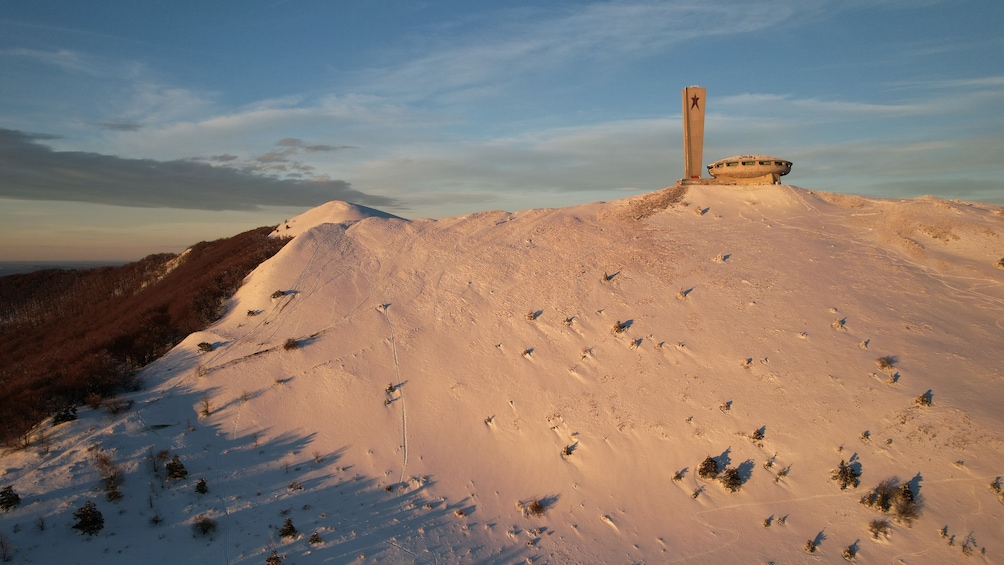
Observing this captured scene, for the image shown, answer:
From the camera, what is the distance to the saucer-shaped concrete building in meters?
27.3

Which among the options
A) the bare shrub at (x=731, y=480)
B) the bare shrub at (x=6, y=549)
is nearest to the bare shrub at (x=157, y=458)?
the bare shrub at (x=6, y=549)

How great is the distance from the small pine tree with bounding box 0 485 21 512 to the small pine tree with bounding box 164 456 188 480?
8.82 feet

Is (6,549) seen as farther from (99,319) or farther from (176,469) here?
(99,319)

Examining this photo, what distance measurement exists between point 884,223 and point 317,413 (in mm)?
25771

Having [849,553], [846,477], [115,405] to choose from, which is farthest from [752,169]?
[115,405]

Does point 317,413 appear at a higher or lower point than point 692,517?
higher

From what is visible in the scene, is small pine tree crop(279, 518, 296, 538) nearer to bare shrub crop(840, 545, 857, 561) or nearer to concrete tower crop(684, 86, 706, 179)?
bare shrub crop(840, 545, 857, 561)

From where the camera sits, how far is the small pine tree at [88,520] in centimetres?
1027

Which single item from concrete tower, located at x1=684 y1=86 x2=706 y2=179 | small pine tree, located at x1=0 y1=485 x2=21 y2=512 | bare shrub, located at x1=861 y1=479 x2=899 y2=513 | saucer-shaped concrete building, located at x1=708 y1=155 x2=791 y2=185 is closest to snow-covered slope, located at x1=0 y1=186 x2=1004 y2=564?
bare shrub, located at x1=861 y1=479 x2=899 y2=513

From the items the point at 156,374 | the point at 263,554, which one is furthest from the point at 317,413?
the point at 156,374

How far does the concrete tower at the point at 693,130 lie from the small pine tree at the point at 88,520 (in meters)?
29.0

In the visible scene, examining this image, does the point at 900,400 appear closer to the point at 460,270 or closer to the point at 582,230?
the point at 582,230

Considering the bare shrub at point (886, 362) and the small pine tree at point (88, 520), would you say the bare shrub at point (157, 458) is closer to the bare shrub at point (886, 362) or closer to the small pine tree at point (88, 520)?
the small pine tree at point (88, 520)

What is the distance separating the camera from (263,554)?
10.1 meters
